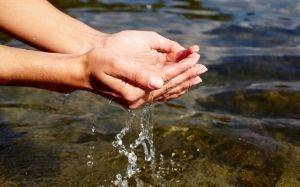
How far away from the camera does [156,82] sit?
2.97 meters

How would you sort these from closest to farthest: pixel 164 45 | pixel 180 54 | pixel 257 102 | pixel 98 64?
pixel 98 64 < pixel 180 54 < pixel 164 45 < pixel 257 102

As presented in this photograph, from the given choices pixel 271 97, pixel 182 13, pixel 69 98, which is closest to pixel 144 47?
pixel 69 98

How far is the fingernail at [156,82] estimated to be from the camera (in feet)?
9.76

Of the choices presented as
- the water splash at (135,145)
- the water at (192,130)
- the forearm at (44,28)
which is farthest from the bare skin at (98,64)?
the water at (192,130)

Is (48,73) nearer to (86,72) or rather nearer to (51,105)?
(86,72)

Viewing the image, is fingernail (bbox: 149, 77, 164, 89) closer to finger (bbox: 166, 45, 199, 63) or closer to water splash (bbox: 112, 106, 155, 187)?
finger (bbox: 166, 45, 199, 63)

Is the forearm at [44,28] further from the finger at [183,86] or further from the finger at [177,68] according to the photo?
the finger at [177,68]

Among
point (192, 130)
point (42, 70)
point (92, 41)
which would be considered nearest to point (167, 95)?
point (42, 70)

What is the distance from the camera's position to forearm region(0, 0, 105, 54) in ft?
13.2

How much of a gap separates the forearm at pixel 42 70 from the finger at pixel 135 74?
9.6 inches

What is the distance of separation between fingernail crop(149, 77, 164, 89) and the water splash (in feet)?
3.07

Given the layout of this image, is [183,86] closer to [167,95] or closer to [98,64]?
[167,95]

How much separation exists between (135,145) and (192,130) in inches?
21.4

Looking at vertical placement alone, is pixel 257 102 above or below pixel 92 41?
below
